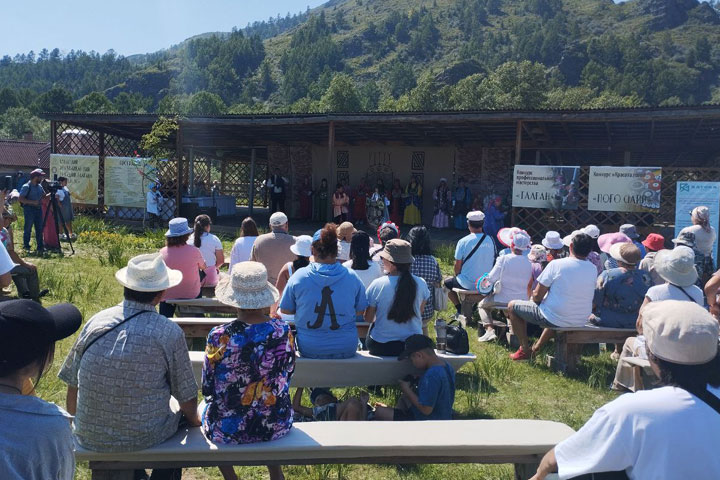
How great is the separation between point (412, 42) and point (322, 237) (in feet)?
451

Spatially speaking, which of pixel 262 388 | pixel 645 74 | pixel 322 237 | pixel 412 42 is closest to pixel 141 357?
pixel 262 388

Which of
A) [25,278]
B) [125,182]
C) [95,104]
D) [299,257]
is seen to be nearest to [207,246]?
[299,257]

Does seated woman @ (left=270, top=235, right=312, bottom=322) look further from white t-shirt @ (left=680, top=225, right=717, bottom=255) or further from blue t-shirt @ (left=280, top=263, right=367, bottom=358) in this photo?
white t-shirt @ (left=680, top=225, right=717, bottom=255)

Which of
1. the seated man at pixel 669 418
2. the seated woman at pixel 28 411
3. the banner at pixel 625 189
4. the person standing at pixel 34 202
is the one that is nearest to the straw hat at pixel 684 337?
the seated man at pixel 669 418

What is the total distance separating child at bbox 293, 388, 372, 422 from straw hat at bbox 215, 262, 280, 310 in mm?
1217

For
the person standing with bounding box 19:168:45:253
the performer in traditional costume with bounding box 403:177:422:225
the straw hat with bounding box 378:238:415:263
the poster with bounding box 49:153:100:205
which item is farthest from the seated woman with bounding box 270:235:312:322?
the performer in traditional costume with bounding box 403:177:422:225

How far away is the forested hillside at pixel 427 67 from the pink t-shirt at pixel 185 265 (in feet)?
184

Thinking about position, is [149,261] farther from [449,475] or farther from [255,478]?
[449,475]

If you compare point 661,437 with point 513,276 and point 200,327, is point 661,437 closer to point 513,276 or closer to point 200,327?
point 200,327

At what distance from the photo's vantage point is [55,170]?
1609 cm

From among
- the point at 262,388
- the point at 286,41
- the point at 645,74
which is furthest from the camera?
the point at 286,41

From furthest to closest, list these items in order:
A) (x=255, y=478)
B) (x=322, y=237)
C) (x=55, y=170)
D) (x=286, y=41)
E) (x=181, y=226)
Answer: (x=286, y=41), (x=55, y=170), (x=181, y=226), (x=322, y=237), (x=255, y=478)

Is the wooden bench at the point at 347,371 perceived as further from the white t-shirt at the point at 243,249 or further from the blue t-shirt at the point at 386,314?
the white t-shirt at the point at 243,249

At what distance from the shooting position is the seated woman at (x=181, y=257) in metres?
5.93
